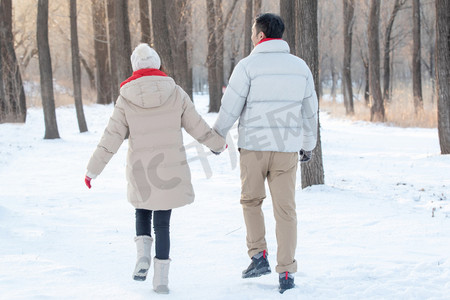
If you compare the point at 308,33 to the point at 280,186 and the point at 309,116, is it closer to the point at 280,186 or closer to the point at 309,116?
the point at 309,116

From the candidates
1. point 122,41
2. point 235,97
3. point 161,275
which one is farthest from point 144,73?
point 122,41

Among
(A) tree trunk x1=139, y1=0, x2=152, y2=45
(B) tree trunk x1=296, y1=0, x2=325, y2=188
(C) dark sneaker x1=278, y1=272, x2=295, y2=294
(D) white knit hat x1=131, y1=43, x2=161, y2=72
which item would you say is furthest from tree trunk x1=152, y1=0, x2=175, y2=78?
(C) dark sneaker x1=278, y1=272, x2=295, y2=294

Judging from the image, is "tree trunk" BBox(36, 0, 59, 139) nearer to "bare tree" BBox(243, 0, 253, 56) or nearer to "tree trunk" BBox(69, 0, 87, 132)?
"tree trunk" BBox(69, 0, 87, 132)

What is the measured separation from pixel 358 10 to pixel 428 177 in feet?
62.4

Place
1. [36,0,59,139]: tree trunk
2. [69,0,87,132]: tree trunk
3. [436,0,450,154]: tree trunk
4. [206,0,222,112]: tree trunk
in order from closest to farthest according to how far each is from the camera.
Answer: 1. [436,0,450,154]: tree trunk
2. [36,0,59,139]: tree trunk
3. [69,0,87,132]: tree trunk
4. [206,0,222,112]: tree trunk

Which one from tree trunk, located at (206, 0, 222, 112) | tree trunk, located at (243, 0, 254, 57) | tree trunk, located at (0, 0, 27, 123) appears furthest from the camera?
tree trunk, located at (206, 0, 222, 112)

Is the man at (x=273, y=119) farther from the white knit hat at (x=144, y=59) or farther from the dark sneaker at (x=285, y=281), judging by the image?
the white knit hat at (x=144, y=59)

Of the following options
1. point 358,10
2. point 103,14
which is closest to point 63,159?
point 103,14

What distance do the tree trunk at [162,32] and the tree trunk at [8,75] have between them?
8.63m

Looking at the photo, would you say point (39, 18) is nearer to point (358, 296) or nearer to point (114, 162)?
point (114, 162)

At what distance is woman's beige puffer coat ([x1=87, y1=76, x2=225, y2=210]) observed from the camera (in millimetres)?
3229

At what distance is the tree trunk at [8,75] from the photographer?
16.2 m

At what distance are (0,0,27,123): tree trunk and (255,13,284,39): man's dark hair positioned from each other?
594 inches

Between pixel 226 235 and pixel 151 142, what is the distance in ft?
7.09
